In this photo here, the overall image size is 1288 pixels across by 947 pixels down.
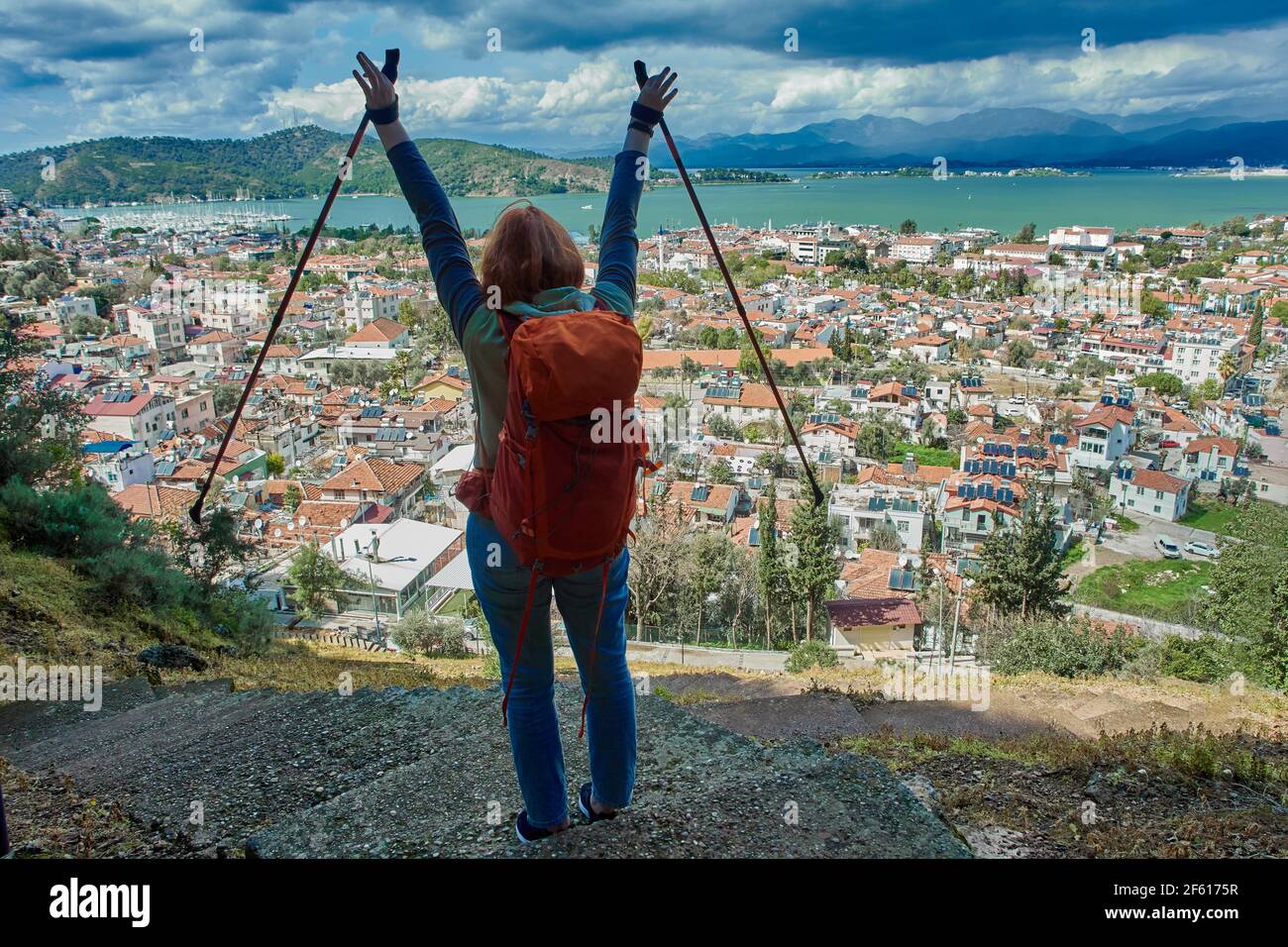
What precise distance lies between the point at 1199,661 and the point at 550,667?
837 centimetres

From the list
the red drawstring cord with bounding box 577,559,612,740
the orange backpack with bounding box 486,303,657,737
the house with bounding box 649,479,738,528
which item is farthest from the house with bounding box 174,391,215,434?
the orange backpack with bounding box 486,303,657,737

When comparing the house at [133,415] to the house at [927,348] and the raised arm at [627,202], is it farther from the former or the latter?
the house at [927,348]

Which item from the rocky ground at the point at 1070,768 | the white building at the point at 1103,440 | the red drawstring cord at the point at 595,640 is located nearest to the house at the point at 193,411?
the rocky ground at the point at 1070,768

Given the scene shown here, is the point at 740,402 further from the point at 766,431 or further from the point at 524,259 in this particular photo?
the point at 524,259

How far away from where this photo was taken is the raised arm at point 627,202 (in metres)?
1.36

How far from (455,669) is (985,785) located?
4608 millimetres

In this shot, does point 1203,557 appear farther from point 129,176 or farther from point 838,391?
point 129,176

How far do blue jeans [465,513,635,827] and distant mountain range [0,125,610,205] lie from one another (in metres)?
43.4

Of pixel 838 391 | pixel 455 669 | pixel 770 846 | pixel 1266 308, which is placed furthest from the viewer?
pixel 1266 308

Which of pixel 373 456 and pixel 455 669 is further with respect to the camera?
pixel 373 456

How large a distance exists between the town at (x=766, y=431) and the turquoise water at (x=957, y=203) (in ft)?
53.0
